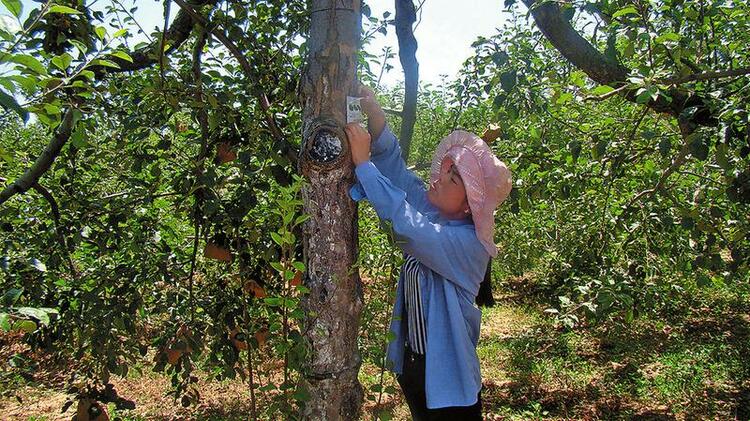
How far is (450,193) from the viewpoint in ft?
6.08

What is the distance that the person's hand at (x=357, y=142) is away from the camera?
61.9 inches

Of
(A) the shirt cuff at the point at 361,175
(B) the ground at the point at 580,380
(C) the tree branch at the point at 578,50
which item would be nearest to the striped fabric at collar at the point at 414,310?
(A) the shirt cuff at the point at 361,175

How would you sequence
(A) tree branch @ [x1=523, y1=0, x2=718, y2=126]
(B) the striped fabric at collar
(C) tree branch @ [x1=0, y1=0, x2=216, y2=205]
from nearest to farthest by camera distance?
(C) tree branch @ [x1=0, y1=0, x2=216, y2=205] → (B) the striped fabric at collar → (A) tree branch @ [x1=523, y1=0, x2=718, y2=126]

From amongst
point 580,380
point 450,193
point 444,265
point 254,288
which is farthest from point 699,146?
point 580,380

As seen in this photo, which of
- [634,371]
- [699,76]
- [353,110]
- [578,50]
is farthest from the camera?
[634,371]

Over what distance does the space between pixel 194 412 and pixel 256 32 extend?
119 inches

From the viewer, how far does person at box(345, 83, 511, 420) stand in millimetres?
1675

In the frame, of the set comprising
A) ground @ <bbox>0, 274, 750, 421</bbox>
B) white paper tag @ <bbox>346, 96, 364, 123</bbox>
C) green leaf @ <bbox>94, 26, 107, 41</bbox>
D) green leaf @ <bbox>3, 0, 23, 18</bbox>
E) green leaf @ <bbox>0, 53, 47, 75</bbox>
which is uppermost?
green leaf @ <bbox>94, 26, 107, 41</bbox>

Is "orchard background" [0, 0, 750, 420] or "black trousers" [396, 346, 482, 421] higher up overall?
"orchard background" [0, 0, 750, 420]

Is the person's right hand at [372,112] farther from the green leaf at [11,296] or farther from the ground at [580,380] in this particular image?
the ground at [580,380]

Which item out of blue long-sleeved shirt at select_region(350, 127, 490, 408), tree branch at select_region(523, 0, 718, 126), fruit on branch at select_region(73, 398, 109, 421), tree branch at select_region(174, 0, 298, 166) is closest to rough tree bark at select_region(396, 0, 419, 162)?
tree branch at select_region(523, 0, 718, 126)

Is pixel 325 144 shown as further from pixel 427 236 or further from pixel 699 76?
pixel 699 76

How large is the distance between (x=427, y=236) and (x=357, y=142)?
13.8 inches

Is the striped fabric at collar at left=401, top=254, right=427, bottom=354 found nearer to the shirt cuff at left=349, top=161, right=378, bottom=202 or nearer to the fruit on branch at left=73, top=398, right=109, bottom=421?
the shirt cuff at left=349, top=161, right=378, bottom=202
